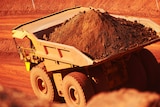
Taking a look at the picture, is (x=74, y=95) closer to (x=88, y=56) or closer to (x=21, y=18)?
(x=88, y=56)

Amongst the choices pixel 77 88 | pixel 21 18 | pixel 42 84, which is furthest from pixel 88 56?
pixel 21 18

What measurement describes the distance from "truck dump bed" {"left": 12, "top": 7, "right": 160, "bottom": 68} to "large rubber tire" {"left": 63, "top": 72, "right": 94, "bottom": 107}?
328 millimetres

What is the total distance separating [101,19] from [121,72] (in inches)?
50.4

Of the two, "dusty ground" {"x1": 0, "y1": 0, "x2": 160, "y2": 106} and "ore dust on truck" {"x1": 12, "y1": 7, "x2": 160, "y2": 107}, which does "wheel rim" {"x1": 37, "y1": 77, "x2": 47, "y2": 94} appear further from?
"dusty ground" {"x1": 0, "y1": 0, "x2": 160, "y2": 106}

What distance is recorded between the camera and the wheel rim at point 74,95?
305 inches

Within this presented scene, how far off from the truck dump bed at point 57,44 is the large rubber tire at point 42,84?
1.72ft

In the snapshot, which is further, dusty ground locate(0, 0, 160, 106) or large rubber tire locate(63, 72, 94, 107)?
dusty ground locate(0, 0, 160, 106)

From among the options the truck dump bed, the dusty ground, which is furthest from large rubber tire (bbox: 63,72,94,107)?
the dusty ground

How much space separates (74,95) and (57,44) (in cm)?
118

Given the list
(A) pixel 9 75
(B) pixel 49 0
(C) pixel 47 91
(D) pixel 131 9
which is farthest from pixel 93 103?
(B) pixel 49 0

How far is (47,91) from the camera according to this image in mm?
8773

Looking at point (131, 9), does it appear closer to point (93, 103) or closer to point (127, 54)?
point (127, 54)

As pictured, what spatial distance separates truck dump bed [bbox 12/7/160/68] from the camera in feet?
23.8

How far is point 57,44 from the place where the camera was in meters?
7.68
